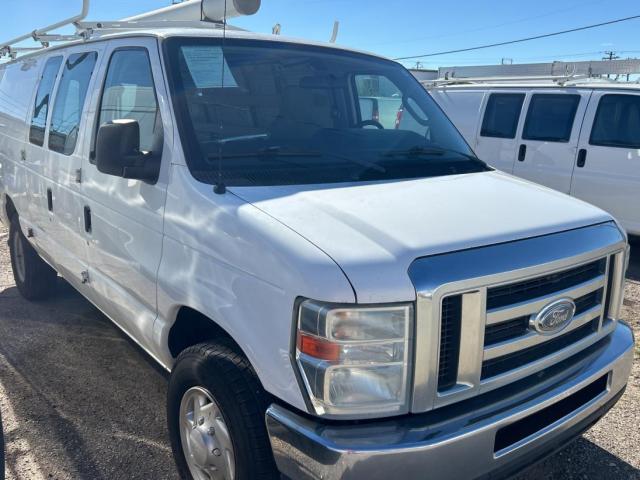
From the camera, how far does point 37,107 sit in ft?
15.3

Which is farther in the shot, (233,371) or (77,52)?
(77,52)

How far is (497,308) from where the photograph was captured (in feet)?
6.73

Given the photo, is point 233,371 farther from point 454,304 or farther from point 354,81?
point 354,81

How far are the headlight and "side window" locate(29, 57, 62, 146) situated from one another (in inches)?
131

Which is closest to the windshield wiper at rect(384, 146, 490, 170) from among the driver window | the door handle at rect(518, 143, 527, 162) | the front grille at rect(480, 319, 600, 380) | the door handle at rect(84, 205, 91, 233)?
the driver window

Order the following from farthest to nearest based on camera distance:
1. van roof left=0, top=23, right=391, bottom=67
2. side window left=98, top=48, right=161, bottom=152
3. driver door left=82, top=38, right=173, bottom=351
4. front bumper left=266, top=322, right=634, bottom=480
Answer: van roof left=0, top=23, right=391, bottom=67
side window left=98, top=48, right=161, bottom=152
driver door left=82, top=38, right=173, bottom=351
front bumper left=266, top=322, right=634, bottom=480

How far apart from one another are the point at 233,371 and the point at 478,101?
22.5 feet

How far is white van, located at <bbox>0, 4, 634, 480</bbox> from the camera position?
1919 mm

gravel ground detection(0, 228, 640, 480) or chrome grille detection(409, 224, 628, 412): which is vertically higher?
chrome grille detection(409, 224, 628, 412)

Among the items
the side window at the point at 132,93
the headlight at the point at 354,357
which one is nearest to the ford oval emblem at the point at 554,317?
the headlight at the point at 354,357

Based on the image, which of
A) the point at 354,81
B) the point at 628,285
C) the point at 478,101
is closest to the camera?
the point at 354,81

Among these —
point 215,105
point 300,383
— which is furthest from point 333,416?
point 215,105

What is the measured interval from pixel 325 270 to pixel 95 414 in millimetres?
2283

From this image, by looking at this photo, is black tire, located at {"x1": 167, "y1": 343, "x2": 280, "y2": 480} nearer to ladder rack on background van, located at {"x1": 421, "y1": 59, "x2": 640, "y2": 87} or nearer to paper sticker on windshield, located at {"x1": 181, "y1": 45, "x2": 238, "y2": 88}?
paper sticker on windshield, located at {"x1": 181, "y1": 45, "x2": 238, "y2": 88}
